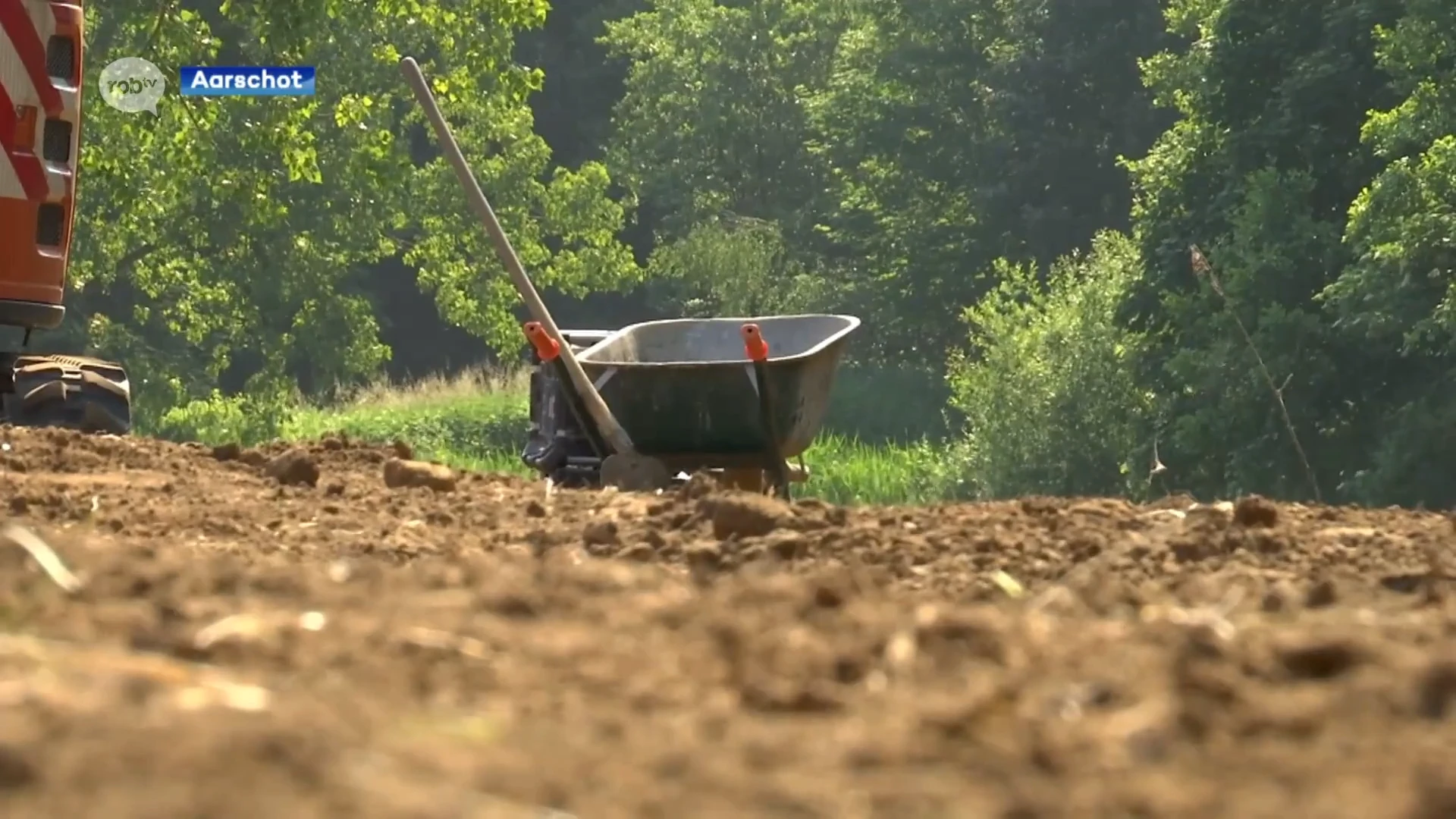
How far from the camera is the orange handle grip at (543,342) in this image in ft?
33.9

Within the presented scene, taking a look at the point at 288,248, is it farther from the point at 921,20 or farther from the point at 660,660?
→ the point at 660,660

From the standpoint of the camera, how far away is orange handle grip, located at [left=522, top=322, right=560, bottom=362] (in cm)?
1034

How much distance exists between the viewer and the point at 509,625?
3705mm

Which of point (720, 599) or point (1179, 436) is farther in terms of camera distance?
point (1179, 436)

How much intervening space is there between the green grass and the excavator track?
21.0 m

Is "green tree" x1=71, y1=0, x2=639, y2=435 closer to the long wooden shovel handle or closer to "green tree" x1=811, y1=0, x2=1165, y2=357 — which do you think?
the long wooden shovel handle

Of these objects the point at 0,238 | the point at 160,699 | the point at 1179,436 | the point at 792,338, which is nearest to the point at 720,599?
the point at 160,699

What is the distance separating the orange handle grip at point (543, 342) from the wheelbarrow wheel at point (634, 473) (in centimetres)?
50

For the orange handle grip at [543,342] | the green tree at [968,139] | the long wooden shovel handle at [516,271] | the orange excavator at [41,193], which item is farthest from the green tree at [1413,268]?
the green tree at [968,139]

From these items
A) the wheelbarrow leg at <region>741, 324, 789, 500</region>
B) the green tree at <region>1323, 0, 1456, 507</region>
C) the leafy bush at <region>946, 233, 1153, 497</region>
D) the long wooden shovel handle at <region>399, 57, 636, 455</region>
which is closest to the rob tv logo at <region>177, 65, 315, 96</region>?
the long wooden shovel handle at <region>399, 57, 636, 455</region>

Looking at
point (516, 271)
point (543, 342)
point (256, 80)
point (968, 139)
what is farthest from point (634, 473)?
point (968, 139)

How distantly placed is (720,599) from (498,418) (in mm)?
45203

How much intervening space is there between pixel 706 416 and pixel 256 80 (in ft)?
18.9

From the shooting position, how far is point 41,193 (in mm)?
11008
